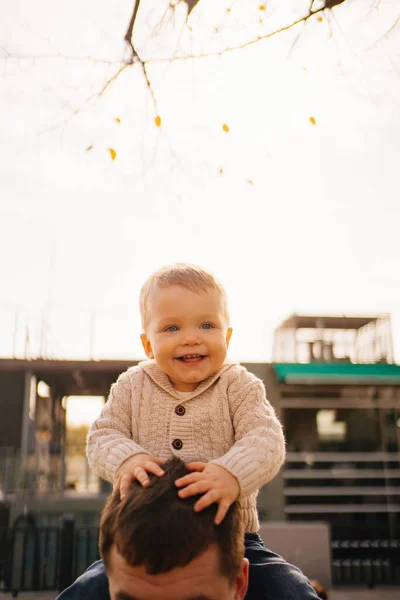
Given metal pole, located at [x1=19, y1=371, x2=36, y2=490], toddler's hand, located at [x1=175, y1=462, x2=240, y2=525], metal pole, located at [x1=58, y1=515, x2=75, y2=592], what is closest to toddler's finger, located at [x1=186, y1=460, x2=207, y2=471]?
toddler's hand, located at [x1=175, y1=462, x2=240, y2=525]

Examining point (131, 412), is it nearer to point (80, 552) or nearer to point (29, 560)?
point (80, 552)

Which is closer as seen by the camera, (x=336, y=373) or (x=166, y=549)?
(x=166, y=549)

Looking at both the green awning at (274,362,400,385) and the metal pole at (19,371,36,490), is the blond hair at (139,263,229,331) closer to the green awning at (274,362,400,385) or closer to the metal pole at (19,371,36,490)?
the green awning at (274,362,400,385)

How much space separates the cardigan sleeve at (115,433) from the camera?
1748mm

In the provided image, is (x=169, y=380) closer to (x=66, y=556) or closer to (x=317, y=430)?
(x=66, y=556)

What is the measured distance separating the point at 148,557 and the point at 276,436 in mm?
718

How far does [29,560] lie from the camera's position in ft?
30.4

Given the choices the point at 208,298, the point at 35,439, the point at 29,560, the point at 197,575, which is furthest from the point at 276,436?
the point at 35,439

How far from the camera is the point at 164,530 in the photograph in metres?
1.25

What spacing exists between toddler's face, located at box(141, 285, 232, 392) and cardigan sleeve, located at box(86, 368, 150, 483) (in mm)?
184

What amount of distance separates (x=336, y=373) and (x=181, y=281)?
13588 mm

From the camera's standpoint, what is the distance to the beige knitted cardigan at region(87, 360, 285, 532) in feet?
5.89

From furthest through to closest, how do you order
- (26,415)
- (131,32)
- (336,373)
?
(336,373) → (26,415) → (131,32)

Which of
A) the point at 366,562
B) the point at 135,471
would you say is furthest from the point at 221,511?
the point at 366,562
